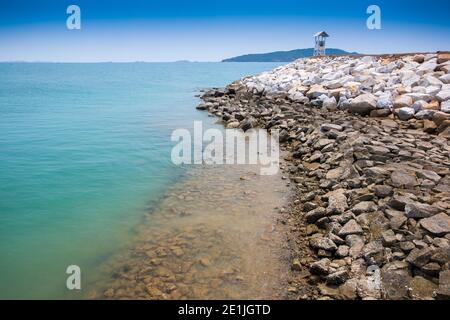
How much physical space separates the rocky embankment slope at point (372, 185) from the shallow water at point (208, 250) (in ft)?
1.78

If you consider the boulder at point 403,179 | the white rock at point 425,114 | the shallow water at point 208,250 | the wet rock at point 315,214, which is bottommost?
the shallow water at point 208,250

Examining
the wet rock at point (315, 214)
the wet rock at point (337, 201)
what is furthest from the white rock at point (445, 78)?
→ the wet rock at point (315, 214)

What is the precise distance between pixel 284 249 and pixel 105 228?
14.0 ft

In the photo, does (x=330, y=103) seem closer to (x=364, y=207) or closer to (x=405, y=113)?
(x=405, y=113)

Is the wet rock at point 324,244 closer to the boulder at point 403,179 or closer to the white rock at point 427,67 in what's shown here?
the boulder at point 403,179

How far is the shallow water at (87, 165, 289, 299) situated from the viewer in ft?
18.5

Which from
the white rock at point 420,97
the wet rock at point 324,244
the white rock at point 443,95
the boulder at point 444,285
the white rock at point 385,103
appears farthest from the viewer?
the white rock at point 385,103

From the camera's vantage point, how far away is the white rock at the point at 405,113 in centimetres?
1369

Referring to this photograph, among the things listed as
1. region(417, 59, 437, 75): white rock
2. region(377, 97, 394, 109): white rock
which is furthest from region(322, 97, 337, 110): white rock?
region(417, 59, 437, 75): white rock

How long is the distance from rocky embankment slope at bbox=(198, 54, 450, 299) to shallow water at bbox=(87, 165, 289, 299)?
54 centimetres

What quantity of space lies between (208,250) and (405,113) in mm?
11248

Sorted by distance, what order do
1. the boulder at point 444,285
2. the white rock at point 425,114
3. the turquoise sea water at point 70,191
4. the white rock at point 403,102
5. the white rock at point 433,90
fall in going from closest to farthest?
the boulder at point 444,285 < the turquoise sea water at point 70,191 < the white rock at point 425,114 < the white rock at point 433,90 < the white rock at point 403,102

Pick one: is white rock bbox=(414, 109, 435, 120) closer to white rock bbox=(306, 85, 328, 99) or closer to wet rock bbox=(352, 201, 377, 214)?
white rock bbox=(306, 85, 328, 99)
